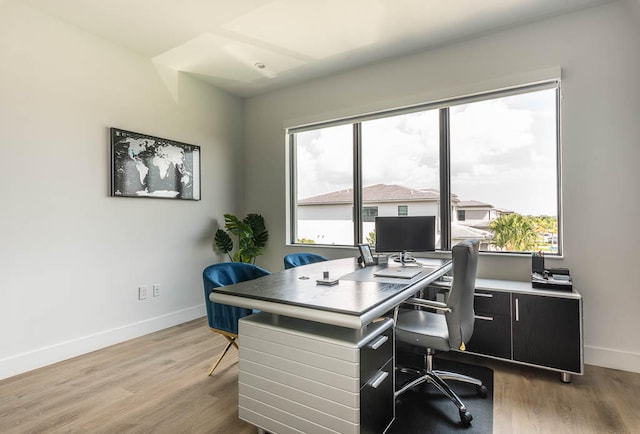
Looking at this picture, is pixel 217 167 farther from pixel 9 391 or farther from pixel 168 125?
pixel 9 391

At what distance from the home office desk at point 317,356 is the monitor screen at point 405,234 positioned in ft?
3.31

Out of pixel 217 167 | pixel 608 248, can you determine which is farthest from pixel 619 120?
pixel 217 167

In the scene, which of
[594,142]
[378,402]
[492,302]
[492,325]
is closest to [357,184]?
[492,302]

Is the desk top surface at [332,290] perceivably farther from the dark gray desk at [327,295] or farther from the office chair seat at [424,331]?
the office chair seat at [424,331]

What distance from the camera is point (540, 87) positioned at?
9.39 feet

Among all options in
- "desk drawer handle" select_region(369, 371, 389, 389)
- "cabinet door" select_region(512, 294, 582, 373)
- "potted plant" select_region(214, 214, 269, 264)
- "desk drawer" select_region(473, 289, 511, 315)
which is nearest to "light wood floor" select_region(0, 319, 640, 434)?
"cabinet door" select_region(512, 294, 582, 373)

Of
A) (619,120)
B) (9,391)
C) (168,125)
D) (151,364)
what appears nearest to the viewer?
(9,391)

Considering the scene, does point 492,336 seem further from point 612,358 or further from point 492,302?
point 612,358

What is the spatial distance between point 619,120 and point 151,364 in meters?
4.32

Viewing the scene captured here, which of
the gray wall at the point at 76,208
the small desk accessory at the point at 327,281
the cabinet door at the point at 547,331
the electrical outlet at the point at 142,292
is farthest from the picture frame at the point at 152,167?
the cabinet door at the point at 547,331

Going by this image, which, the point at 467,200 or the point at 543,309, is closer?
the point at 543,309

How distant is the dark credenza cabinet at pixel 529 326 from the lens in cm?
235

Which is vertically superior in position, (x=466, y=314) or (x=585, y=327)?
(x=466, y=314)

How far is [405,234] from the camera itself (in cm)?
297
